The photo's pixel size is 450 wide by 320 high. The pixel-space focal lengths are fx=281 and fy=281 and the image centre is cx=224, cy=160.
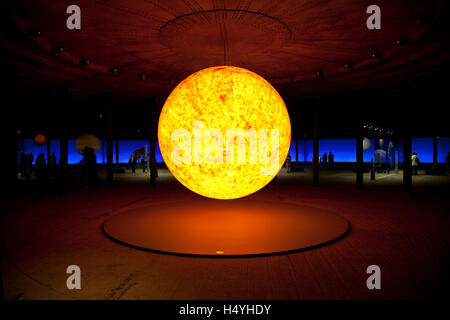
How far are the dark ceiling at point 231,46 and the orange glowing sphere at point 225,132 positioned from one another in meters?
1.20

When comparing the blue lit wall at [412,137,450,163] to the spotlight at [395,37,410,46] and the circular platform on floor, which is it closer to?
the spotlight at [395,37,410,46]

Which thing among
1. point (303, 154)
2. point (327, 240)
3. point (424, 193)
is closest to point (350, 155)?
point (303, 154)

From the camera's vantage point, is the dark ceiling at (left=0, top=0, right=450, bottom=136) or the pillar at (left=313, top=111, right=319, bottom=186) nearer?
the dark ceiling at (left=0, top=0, right=450, bottom=136)

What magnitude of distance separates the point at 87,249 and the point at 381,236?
5.24m

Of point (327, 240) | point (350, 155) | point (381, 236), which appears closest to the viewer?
point (327, 240)

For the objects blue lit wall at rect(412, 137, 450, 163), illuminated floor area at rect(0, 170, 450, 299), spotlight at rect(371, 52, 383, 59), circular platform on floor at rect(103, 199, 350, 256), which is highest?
spotlight at rect(371, 52, 383, 59)

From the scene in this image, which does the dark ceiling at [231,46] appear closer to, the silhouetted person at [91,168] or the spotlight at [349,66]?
the spotlight at [349,66]

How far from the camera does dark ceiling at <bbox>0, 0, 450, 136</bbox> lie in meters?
4.66

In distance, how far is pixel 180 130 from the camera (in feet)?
14.7

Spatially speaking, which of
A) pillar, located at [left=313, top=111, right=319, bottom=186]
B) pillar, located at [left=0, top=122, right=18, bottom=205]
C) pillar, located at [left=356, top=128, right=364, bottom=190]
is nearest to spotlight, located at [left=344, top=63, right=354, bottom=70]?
pillar, located at [left=356, top=128, right=364, bottom=190]

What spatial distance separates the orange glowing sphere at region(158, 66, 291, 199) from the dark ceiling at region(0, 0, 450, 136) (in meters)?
1.20
